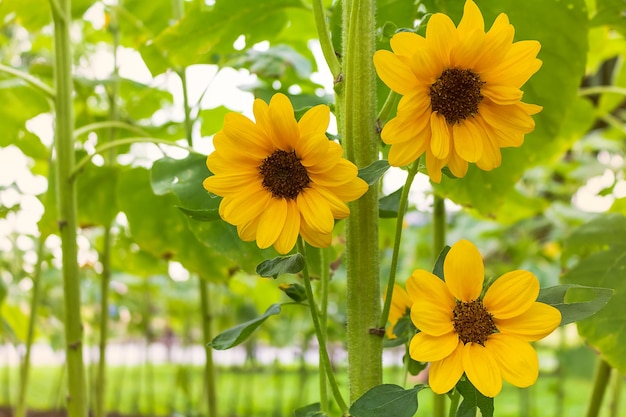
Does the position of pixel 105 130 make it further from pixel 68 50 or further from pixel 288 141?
pixel 288 141

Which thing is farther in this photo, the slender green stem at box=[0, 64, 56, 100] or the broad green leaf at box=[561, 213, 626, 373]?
the slender green stem at box=[0, 64, 56, 100]

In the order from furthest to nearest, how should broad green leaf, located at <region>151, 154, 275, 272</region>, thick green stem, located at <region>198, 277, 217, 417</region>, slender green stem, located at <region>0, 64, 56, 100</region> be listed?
thick green stem, located at <region>198, 277, 217, 417</region> → slender green stem, located at <region>0, 64, 56, 100</region> → broad green leaf, located at <region>151, 154, 275, 272</region>

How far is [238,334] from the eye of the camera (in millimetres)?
403

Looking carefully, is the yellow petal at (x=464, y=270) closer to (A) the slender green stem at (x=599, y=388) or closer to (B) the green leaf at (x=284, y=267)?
(B) the green leaf at (x=284, y=267)

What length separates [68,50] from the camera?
720 millimetres

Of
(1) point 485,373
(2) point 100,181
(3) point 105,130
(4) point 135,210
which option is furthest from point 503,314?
(3) point 105,130

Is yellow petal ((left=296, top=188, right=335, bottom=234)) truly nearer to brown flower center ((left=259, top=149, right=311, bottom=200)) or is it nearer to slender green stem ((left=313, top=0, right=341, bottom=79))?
brown flower center ((left=259, top=149, right=311, bottom=200))

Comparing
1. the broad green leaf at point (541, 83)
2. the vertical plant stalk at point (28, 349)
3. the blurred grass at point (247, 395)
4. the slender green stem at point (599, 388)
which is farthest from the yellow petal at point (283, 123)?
the blurred grass at point (247, 395)

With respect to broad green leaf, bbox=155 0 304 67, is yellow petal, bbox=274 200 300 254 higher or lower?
lower

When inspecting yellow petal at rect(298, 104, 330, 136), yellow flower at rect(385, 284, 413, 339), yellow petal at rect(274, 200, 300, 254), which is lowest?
yellow flower at rect(385, 284, 413, 339)

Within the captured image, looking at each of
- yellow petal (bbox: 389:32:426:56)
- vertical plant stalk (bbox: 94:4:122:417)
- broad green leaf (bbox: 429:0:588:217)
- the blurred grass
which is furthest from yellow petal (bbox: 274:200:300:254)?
the blurred grass

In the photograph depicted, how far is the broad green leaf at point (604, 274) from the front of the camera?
1.83 ft

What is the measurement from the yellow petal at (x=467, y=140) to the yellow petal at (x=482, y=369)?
0.10m

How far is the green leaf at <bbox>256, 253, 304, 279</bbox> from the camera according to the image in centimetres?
35
